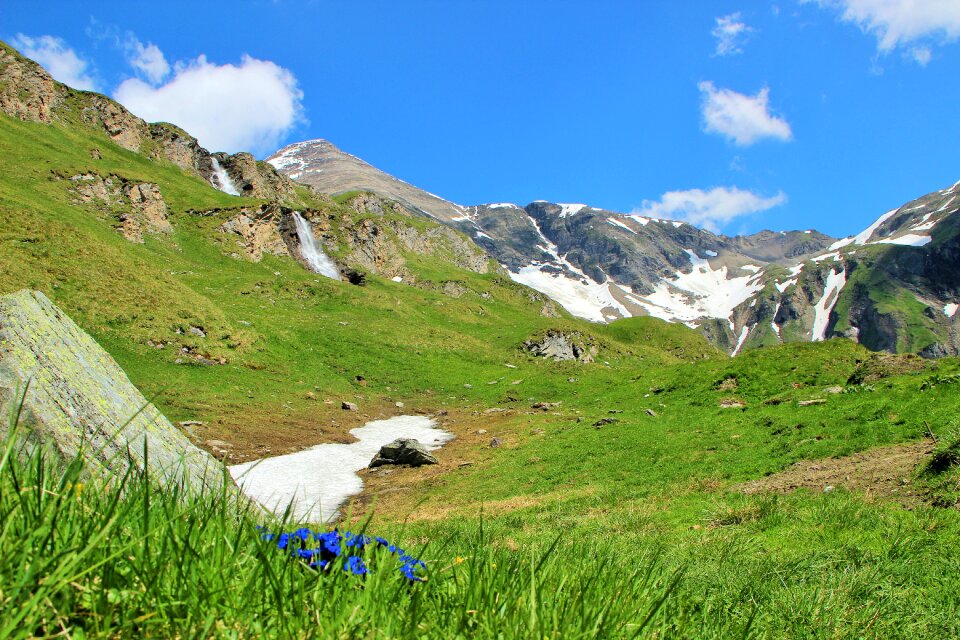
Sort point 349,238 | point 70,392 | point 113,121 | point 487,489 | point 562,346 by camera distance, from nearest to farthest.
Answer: point 70,392, point 487,489, point 562,346, point 349,238, point 113,121

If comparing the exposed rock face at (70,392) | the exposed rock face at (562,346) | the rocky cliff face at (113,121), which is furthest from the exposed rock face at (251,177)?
the exposed rock face at (70,392)

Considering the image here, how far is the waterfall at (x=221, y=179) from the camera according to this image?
13100cm

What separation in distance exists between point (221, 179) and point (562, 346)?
349ft

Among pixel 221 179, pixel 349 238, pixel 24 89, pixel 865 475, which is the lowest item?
pixel 865 475

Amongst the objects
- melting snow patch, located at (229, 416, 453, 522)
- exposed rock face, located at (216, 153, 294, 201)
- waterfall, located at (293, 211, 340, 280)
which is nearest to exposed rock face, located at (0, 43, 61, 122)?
exposed rock face, located at (216, 153, 294, 201)

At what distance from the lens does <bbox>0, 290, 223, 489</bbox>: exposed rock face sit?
19.2ft

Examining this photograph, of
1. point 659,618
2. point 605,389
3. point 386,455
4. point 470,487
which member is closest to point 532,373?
point 605,389

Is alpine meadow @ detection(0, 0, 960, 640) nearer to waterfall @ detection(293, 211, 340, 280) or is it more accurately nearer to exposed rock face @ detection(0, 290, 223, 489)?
exposed rock face @ detection(0, 290, 223, 489)

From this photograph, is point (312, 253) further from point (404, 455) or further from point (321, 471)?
point (321, 471)

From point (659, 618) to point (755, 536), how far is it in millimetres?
7573

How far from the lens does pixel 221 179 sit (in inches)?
5226

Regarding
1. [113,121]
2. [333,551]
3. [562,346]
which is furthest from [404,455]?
[113,121]

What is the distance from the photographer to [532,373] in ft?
164

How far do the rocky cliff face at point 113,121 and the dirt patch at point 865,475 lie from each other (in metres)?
114
